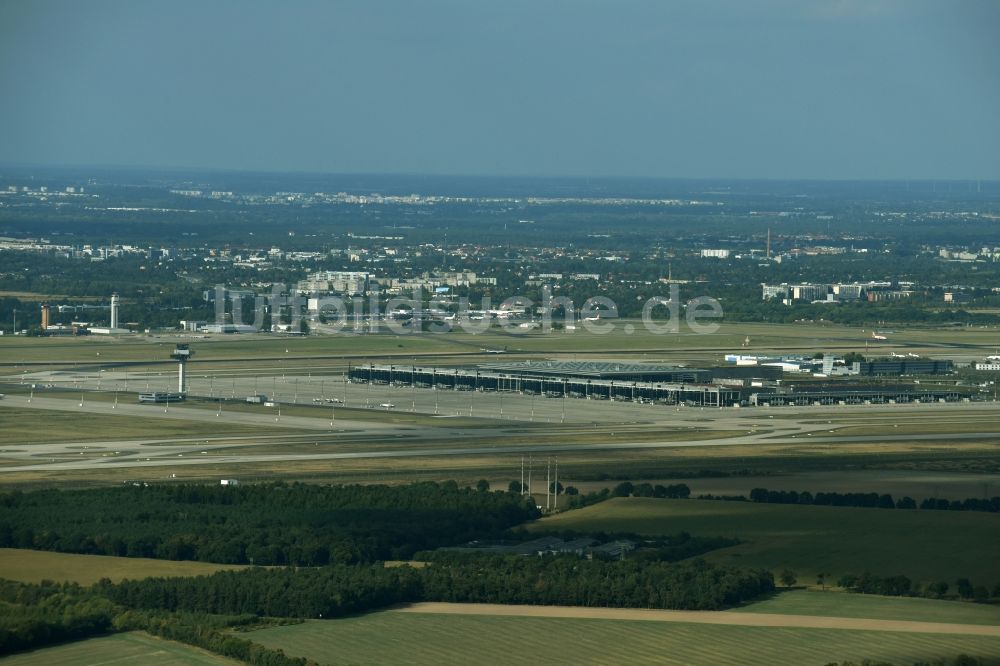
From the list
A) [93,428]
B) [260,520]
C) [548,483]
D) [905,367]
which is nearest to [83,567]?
[260,520]

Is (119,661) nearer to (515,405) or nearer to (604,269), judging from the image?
(515,405)

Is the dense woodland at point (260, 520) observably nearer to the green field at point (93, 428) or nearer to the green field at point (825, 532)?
the green field at point (825, 532)

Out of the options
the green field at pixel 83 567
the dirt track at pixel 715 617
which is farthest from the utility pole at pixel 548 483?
the dirt track at pixel 715 617

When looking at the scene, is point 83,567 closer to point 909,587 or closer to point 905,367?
point 909,587

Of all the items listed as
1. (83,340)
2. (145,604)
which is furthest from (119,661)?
(83,340)

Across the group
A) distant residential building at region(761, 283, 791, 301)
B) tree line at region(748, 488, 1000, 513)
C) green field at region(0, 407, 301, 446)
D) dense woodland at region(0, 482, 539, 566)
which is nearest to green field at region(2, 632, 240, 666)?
dense woodland at region(0, 482, 539, 566)

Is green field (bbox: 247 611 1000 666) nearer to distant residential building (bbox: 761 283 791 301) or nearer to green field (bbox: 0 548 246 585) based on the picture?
green field (bbox: 0 548 246 585)
